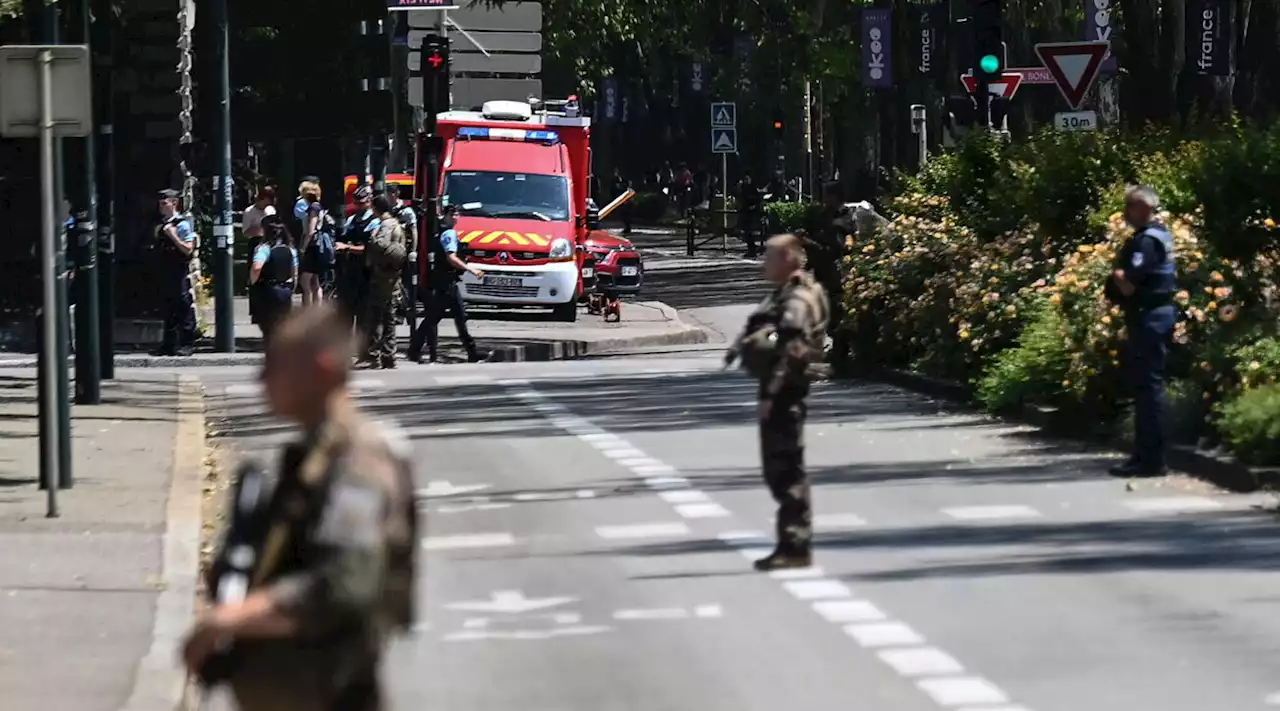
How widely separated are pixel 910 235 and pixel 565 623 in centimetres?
1439

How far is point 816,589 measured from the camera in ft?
39.7

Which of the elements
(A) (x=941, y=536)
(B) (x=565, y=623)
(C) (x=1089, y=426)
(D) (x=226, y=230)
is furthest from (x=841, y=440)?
(D) (x=226, y=230)

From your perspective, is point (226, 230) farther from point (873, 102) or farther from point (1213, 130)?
point (873, 102)

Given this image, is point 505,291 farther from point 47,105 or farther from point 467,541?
point 467,541

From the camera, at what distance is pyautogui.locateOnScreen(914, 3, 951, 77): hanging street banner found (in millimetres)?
51406

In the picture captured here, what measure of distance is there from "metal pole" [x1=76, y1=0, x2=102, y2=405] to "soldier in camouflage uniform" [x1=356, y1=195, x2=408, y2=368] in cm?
422

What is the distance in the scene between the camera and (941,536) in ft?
45.6

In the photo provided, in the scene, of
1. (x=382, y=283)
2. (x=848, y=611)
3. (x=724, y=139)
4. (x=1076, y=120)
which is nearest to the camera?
(x=848, y=611)

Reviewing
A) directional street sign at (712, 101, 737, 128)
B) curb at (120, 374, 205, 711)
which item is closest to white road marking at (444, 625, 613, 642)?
curb at (120, 374, 205, 711)

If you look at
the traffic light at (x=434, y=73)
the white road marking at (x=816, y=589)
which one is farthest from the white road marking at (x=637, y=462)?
the traffic light at (x=434, y=73)

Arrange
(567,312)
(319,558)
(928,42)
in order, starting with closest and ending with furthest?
1. (319,558)
2. (567,312)
3. (928,42)

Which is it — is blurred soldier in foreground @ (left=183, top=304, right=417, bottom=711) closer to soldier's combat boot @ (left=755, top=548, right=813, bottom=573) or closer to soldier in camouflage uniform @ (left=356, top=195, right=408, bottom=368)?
soldier's combat boot @ (left=755, top=548, right=813, bottom=573)

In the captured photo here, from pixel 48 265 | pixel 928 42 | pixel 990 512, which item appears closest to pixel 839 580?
pixel 990 512

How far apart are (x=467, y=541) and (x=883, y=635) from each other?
392 centimetres
